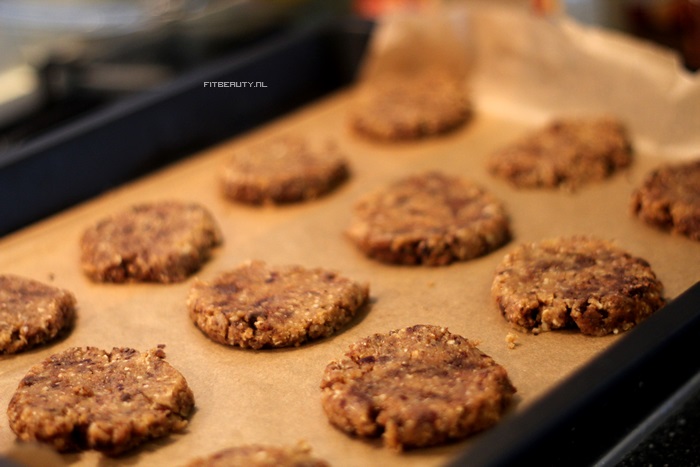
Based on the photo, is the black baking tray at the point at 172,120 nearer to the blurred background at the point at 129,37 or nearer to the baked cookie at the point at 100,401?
the blurred background at the point at 129,37

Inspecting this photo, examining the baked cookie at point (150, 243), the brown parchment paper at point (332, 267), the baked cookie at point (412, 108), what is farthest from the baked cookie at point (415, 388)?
the baked cookie at point (412, 108)

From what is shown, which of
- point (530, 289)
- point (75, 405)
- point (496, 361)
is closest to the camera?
point (75, 405)

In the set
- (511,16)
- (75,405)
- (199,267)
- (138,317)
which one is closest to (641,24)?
(511,16)

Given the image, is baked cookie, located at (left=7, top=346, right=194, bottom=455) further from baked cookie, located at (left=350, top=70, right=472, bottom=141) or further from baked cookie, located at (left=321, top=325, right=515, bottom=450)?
baked cookie, located at (left=350, top=70, right=472, bottom=141)

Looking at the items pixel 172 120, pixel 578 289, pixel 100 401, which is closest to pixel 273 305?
pixel 100 401

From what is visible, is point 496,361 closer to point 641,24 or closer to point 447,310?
point 447,310

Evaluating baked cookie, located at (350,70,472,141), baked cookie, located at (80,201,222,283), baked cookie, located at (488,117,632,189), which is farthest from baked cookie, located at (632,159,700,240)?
baked cookie, located at (80,201,222,283)
